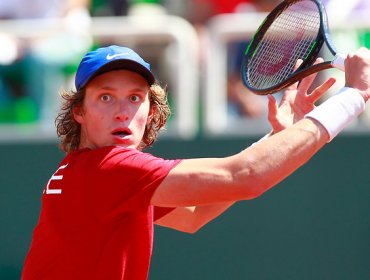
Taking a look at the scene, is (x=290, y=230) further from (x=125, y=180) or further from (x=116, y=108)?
(x=125, y=180)

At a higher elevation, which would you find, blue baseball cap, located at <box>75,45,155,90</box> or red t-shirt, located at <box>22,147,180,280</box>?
blue baseball cap, located at <box>75,45,155,90</box>

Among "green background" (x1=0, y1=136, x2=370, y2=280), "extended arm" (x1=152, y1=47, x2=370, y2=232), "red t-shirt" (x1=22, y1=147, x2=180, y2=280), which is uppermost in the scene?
"extended arm" (x1=152, y1=47, x2=370, y2=232)

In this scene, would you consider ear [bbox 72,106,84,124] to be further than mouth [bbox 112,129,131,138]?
Yes

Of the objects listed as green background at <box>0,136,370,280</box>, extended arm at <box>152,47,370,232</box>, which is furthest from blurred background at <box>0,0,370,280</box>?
extended arm at <box>152,47,370,232</box>

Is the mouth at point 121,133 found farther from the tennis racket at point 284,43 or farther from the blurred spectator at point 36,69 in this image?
the blurred spectator at point 36,69

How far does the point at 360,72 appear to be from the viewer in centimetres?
321

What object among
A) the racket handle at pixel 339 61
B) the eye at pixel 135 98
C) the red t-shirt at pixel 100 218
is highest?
the racket handle at pixel 339 61

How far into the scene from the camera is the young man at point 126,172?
3.14 meters

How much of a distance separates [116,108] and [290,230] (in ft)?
9.94

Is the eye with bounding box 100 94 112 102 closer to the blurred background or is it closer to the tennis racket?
the tennis racket

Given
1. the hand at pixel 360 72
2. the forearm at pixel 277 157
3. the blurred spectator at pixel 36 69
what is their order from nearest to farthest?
the forearm at pixel 277 157
the hand at pixel 360 72
the blurred spectator at pixel 36 69

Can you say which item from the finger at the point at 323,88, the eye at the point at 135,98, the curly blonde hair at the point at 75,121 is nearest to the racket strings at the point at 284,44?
the finger at the point at 323,88

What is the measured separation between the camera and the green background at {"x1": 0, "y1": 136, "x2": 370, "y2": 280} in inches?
245

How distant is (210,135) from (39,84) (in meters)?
1.30
